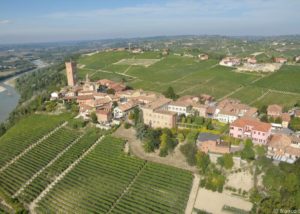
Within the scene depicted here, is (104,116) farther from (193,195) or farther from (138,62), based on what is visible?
(138,62)

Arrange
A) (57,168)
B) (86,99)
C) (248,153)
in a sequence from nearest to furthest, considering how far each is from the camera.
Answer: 1. (248,153)
2. (57,168)
3. (86,99)

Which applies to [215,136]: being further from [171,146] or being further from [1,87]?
[1,87]

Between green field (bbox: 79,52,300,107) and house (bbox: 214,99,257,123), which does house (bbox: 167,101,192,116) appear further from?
green field (bbox: 79,52,300,107)

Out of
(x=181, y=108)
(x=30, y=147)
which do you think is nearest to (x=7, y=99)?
(x=30, y=147)

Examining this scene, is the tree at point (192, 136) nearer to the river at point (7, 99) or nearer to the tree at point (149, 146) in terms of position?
the tree at point (149, 146)

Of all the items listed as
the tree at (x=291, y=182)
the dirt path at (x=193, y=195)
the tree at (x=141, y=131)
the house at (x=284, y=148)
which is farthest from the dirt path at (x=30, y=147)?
the tree at (x=291, y=182)

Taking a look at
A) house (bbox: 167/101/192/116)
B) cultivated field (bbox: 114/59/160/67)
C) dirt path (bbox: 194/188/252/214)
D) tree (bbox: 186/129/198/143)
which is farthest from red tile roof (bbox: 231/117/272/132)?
cultivated field (bbox: 114/59/160/67)
